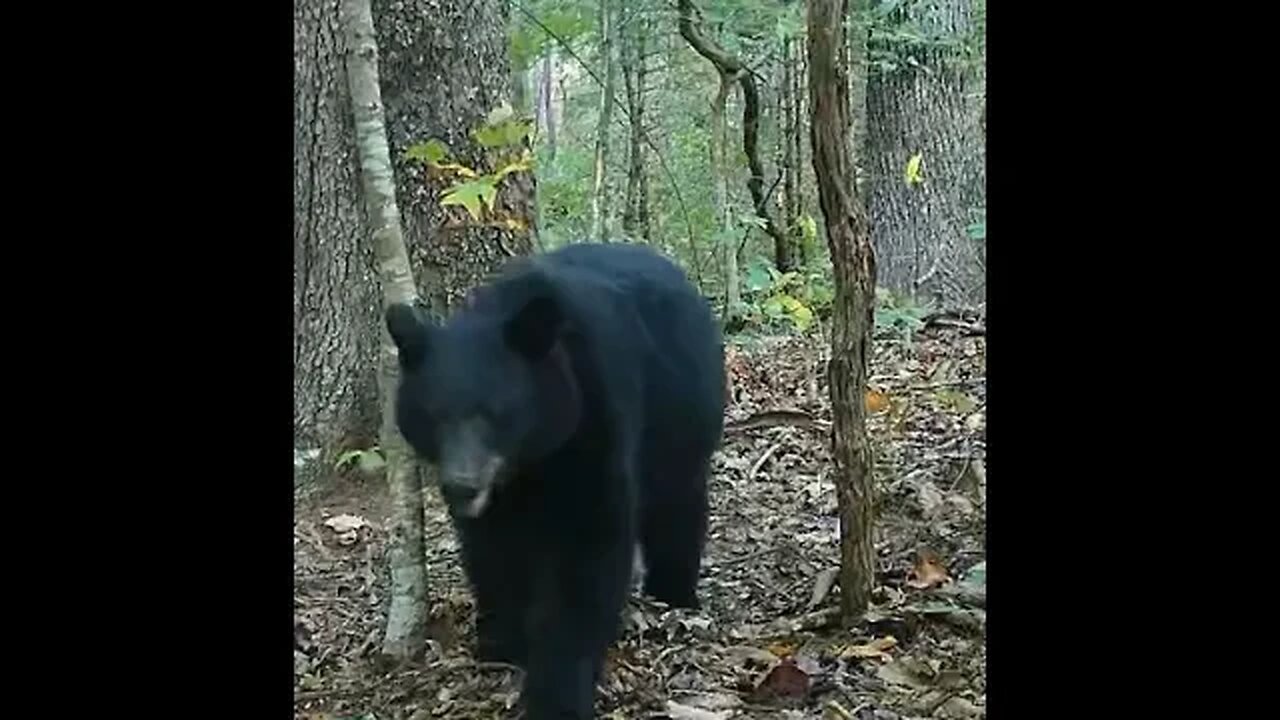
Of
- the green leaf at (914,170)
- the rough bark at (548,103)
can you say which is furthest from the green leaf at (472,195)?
the green leaf at (914,170)

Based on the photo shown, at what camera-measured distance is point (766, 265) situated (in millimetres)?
2838

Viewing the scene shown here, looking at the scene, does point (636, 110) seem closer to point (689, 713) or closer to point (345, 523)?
point (345, 523)

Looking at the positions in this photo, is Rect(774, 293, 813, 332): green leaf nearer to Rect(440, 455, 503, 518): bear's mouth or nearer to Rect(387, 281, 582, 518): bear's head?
Rect(387, 281, 582, 518): bear's head

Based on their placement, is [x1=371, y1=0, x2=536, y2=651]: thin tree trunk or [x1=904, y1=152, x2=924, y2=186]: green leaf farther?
[x1=904, y1=152, x2=924, y2=186]: green leaf

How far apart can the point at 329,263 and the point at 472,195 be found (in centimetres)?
63

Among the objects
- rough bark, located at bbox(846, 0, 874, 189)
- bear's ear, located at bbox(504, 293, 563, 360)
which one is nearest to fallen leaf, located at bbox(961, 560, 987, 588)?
bear's ear, located at bbox(504, 293, 563, 360)

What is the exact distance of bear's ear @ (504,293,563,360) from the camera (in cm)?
223

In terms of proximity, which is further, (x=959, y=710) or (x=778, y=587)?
(x=778, y=587)

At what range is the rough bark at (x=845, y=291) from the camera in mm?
2441

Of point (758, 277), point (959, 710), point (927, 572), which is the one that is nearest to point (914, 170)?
point (758, 277)

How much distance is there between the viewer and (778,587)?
271 centimetres
